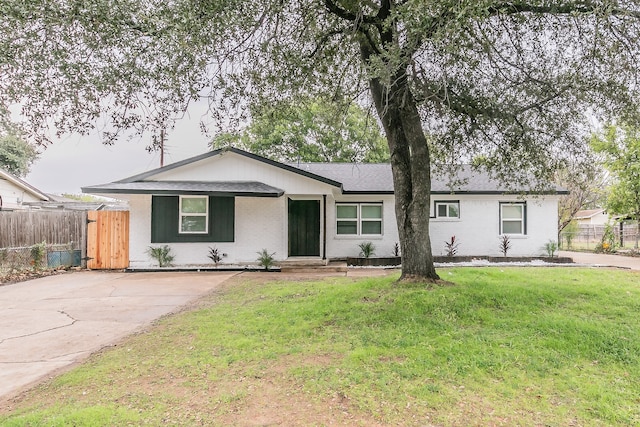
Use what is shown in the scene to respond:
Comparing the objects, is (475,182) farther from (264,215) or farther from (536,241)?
(264,215)

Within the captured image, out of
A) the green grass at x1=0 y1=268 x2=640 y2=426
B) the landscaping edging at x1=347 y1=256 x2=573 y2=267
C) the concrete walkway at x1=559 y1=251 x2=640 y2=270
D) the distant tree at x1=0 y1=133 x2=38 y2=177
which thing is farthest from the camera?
the distant tree at x1=0 y1=133 x2=38 y2=177

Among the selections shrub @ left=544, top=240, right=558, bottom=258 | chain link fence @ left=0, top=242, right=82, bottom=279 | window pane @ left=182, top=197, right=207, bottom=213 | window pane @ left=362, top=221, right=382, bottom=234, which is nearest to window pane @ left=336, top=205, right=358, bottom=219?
window pane @ left=362, top=221, right=382, bottom=234

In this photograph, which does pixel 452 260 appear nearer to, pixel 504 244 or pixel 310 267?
pixel 504 244

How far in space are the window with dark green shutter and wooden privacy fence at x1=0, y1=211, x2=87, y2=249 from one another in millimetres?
2702

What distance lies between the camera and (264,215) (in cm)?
1190

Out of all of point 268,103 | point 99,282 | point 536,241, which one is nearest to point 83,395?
point 268,103

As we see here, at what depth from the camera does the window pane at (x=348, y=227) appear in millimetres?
13172

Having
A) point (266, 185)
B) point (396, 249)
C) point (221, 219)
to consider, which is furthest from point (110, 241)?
point (396, 249)

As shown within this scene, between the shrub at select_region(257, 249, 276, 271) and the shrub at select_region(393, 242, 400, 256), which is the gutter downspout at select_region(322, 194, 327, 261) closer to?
the shrub at select_region(257, 249, 276, 271)

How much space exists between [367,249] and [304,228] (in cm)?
235

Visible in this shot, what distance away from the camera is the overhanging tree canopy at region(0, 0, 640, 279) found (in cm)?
427

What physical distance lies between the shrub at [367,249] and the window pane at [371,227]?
46cm

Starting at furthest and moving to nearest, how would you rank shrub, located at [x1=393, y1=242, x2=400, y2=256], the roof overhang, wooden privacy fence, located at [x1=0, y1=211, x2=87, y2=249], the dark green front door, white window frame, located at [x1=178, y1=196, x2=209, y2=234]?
shrub, located at [x1=393, y1=242, x2=400, y2=256], the dark green front door, white window frame, located at [x1=178, y1=196, x2=209, y2=234], the roof overhang, wooden privacy fence, located at [x1=0, y1=211, x2=87, y2=249]

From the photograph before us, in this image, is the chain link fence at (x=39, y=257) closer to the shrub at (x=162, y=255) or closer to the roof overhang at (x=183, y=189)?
the roof overhang at (x=183, y=189)
